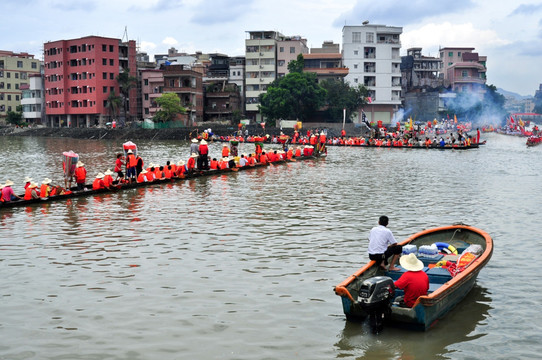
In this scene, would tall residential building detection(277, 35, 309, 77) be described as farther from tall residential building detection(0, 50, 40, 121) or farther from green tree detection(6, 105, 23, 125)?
tall residential building detection(0, 50, 40, 121)

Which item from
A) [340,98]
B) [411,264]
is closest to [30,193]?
[411,264]

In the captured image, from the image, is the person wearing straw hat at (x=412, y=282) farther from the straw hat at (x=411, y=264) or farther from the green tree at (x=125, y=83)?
the green tree at (x=125, y=83)

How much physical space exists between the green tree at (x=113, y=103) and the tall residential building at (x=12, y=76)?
26.4 metres

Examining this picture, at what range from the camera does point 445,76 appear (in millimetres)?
132375

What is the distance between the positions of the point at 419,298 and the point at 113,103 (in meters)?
87.8

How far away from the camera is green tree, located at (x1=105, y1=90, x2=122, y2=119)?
91.1 metres

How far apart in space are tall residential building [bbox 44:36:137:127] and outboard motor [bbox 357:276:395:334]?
3479 inches

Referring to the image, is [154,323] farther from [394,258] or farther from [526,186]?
[526,186]

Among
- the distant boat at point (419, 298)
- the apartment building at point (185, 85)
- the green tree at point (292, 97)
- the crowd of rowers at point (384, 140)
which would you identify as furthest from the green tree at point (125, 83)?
the distant boat at point (419, 298)

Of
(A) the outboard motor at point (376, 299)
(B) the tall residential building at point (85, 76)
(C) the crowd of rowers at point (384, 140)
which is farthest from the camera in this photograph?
(B) the tall residential building at point (85, 76)

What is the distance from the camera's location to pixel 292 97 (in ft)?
273

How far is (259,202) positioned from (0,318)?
13.9m

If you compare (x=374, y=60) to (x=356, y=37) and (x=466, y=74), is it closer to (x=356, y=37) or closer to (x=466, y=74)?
(x=356, y=37)

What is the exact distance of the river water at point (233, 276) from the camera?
30.6 ft
